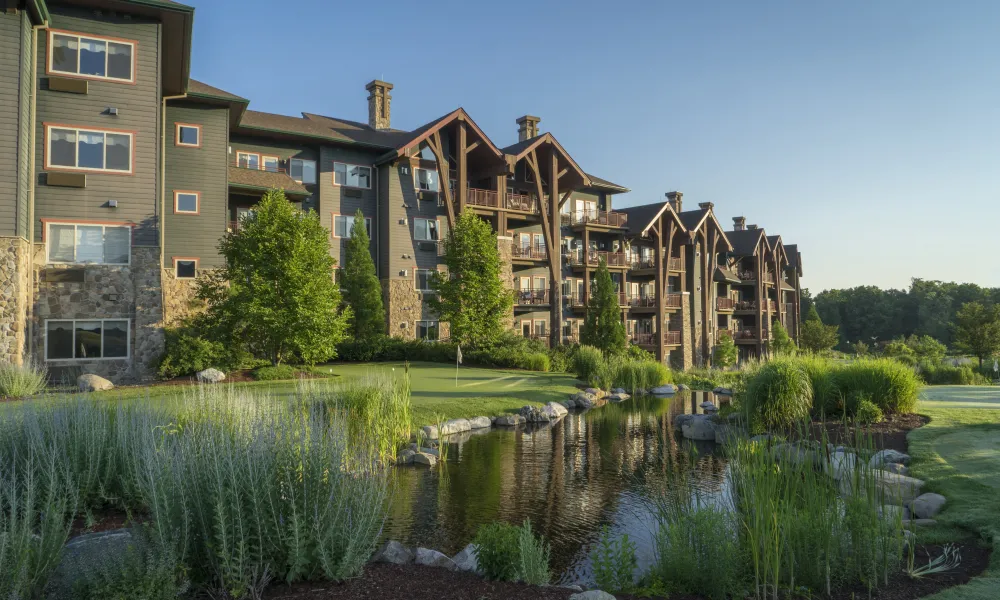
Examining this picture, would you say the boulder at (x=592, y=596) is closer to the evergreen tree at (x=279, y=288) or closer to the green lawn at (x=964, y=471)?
the green lawn at (x=964, y=471)

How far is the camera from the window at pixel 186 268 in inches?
930

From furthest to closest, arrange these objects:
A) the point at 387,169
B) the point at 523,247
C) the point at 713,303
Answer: the point at 713,303 → the point at 523,247 → the point at 387,169

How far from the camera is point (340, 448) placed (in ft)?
17.8

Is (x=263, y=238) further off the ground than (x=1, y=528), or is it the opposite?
(x=263, y=238)

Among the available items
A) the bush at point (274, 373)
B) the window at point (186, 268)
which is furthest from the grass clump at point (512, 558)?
the window at point (186, 268)

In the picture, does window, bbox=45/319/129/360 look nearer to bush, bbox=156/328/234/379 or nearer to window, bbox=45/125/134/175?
bush, bbox=156/328/234/379

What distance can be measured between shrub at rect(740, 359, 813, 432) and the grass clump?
7971 mm

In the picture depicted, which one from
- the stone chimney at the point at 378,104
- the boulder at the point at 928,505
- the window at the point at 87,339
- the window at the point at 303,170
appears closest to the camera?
the boulder at the point at 928,505

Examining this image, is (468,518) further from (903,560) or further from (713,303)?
(713,303)

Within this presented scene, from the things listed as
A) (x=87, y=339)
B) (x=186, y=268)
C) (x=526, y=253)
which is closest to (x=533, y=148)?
(x=526, y=253)

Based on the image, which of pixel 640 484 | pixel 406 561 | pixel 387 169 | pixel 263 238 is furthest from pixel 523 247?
pixel 406 561

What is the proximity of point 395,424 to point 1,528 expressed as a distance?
737 centimetres

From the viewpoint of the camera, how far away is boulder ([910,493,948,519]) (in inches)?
275

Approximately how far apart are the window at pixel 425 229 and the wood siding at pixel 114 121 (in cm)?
1250
